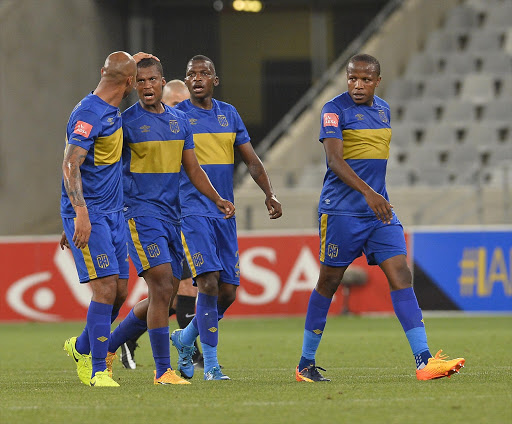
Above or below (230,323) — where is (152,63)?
above

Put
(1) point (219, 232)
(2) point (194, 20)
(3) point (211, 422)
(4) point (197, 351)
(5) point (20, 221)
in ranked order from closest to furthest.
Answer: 1. (3) point (211, 422)
2. (1) point (219, 232)
3. (4) point (197, 351)
4. (5) point (20, 221)
5. (2) point (194, 20)

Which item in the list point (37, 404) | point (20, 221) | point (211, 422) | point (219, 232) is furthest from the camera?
point (20, 221)

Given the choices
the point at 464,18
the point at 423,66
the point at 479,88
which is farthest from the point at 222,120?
the point at 464,18

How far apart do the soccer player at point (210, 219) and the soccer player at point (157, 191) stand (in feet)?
0.76

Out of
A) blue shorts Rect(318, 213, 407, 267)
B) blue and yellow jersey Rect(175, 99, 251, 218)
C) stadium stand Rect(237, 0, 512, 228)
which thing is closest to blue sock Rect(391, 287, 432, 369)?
blue shorts Rect(318, 213, 407, 267)

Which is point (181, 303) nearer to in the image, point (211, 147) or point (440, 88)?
point (211, 147)

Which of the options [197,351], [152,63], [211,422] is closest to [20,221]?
[197,351]

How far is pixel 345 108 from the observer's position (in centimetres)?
752

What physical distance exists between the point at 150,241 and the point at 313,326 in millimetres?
1276

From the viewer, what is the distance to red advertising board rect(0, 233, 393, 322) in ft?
52.7

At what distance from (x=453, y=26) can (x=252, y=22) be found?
16.6 feet

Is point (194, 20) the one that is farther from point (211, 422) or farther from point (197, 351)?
point (211, 422)

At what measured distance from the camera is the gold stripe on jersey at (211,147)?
7961 millimetres

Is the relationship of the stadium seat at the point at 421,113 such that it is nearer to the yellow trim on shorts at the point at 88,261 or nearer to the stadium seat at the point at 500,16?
the stadium seat at the point at 500,16
